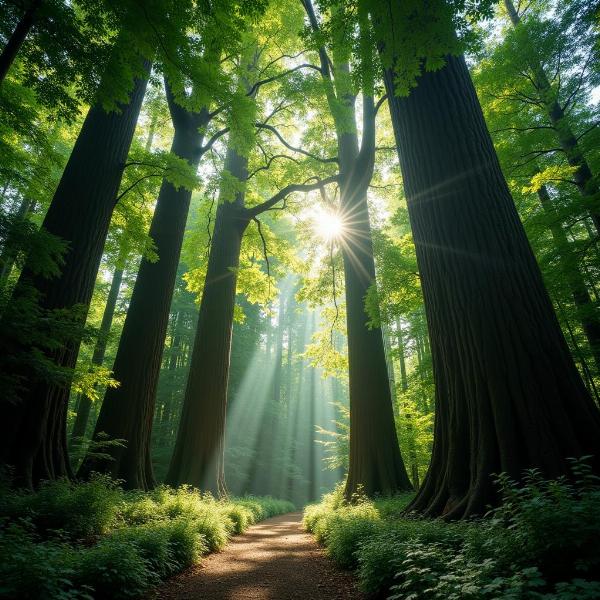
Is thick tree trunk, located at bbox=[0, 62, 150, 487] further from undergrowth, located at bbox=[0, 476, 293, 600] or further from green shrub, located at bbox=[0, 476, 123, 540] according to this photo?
green shrub, located at bbox=[0, 476, 123, 540]

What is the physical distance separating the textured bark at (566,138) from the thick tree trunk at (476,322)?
4.45m

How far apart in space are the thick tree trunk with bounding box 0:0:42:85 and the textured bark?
897 centimetres

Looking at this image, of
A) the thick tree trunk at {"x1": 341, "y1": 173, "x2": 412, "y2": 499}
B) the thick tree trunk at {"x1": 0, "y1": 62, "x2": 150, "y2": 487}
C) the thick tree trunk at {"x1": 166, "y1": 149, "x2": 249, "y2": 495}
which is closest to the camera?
the thick tree trunk at {"x1": 0, "y1": 62, "x2": 150, "y2": 487}

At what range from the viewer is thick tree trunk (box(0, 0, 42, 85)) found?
3.37m

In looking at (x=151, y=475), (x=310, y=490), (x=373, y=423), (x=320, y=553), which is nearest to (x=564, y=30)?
(x=373, y=423)

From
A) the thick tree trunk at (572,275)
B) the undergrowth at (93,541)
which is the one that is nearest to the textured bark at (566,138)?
the thick tree trunk at (572,275)

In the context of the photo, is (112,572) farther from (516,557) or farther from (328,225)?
(328,225)

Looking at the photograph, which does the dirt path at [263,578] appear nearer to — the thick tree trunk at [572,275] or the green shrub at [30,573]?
the green shrub at [30,573]

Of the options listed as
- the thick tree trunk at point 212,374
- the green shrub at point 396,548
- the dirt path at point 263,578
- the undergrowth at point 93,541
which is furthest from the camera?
the thick tree trunk at point 212,374

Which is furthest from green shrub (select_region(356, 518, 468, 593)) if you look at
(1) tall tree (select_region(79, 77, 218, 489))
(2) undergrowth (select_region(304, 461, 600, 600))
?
(1) tall tree (select_region(79, 77, 218, 489))

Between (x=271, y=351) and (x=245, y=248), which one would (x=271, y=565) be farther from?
(x=271, y=351)

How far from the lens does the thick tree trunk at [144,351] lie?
698cm

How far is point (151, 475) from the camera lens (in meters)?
7.29

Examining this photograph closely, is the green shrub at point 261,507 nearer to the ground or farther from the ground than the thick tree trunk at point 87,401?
nearer to the ground
